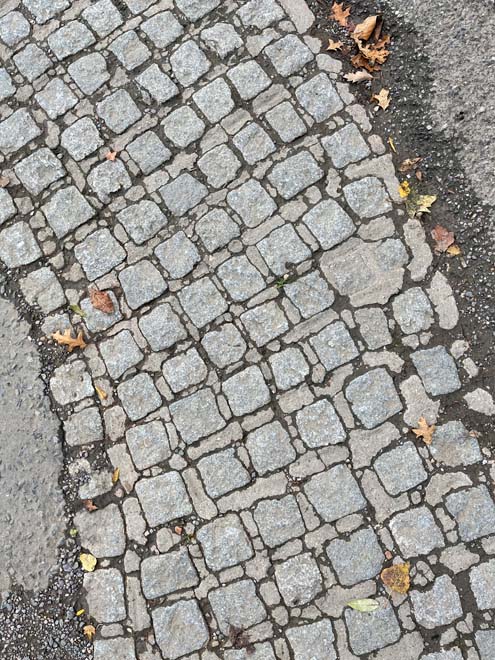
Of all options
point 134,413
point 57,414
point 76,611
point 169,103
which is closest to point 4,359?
point 57,414

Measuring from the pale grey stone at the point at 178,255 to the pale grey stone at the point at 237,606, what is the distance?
5.64 ft

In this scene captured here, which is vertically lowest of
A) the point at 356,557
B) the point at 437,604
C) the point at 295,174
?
→ the point at 437,604

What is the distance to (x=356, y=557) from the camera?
366 centimetres

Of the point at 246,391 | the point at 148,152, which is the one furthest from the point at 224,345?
the point at 148,152

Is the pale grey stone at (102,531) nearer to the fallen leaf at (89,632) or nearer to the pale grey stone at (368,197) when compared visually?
the fallen leaf at (89,632)

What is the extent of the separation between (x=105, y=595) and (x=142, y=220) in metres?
2.09

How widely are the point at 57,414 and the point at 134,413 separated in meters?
0.44

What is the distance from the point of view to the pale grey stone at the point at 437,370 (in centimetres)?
378

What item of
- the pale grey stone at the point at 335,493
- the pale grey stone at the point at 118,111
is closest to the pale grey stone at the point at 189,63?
the pale grey stone at the point at 118,111

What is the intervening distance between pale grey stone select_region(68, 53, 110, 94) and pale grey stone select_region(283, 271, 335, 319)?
5.76 feet

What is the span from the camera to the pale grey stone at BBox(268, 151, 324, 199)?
4.11 m

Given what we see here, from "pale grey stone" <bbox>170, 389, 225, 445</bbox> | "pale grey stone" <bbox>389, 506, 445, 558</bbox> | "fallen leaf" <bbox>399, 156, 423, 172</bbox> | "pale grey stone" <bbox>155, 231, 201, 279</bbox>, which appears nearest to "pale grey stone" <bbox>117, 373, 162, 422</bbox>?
"pale grey stone" <bbox>170, 389, 225, 445</bbox>

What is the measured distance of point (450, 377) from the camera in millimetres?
3789

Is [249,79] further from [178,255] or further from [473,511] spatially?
[473,511]
